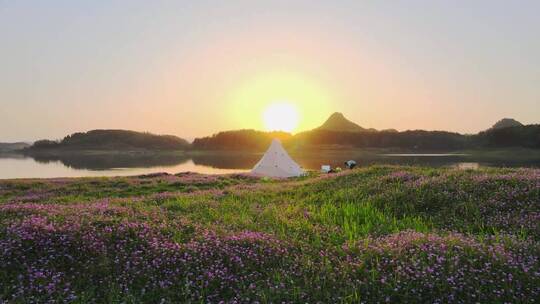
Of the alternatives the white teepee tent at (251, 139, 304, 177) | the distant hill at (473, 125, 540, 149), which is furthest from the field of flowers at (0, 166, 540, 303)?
the distant hill at (473, 125, 540, 149)

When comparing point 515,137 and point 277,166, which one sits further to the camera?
point 515,137

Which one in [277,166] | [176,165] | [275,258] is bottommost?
[176,165]

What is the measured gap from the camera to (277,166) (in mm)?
42469

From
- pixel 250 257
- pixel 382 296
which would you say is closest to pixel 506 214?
pixel 382 296

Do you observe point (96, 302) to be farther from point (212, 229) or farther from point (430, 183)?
point (430, 183)

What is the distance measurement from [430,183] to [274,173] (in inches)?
1071

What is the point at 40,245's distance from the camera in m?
8.25

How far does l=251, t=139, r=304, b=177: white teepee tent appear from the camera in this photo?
137 ft

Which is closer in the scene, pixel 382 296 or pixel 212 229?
pixel 382 296

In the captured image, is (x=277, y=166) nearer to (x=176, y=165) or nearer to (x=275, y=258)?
(x=275, y=258)

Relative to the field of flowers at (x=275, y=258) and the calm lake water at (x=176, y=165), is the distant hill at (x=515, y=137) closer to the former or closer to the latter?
the calm lake water at (x=176, y=165)

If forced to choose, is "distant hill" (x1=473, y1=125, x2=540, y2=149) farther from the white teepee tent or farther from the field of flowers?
the field of flowers

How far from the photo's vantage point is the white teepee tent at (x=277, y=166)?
137 ft

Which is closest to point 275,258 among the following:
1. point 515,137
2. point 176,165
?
point 176,165
